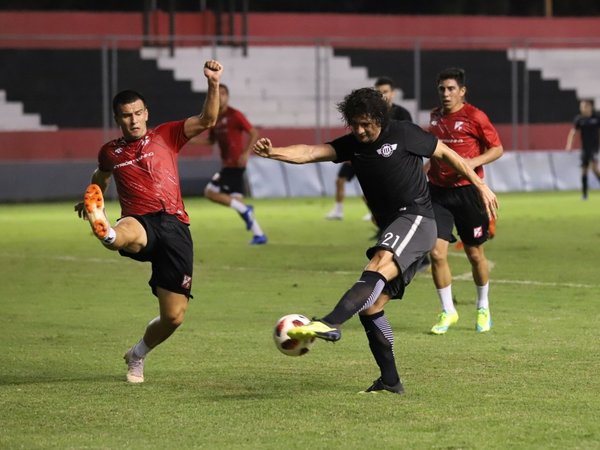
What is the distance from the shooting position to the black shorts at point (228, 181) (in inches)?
860

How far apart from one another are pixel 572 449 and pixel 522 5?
4014 centimetres

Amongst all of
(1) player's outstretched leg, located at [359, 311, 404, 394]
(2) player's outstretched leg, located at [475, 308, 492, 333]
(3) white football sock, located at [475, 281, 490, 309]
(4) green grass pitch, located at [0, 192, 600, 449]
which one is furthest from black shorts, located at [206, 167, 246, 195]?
(1) player's outstretched leg, located at [359, 311, 404, 394]

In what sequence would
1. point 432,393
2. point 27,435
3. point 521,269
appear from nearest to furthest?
point 27,435 → point 432,393 → point 521,269

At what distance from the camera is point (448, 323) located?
38.9ft

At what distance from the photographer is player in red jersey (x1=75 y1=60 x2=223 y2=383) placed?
360 inches

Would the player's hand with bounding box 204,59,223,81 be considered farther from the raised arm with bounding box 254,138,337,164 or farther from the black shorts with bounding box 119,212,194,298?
the black shorts with bounding box 119,212,194,298

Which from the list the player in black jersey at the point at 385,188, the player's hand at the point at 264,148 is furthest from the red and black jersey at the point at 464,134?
the player's hand at the point at 264,148

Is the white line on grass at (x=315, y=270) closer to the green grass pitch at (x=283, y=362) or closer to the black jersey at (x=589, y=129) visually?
the green grass pitch at (x=283, y=362)

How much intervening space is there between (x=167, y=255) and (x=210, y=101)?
107cm

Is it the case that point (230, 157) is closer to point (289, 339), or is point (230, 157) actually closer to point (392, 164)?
point (392, 164)

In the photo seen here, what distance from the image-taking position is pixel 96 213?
Answer: 8.82m

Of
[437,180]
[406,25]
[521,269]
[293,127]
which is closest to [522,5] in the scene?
[406,25]

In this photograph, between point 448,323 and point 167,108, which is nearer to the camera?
point 448,323

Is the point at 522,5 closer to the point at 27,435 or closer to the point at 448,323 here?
the point at 448,323
